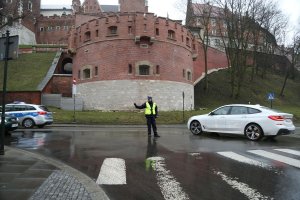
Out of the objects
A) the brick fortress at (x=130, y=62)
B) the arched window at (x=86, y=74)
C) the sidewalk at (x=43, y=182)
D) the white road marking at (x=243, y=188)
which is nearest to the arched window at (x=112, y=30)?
the brick fortress at (x=130, y=62)

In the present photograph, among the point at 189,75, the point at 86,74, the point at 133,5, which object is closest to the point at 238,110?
the point at 189,75

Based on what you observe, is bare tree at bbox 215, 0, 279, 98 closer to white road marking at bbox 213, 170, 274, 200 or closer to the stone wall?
the stone wall

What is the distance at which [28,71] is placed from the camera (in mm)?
49656

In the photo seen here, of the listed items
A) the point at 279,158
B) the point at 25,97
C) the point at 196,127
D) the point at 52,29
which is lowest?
the point at 279,158

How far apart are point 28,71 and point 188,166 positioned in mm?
44801

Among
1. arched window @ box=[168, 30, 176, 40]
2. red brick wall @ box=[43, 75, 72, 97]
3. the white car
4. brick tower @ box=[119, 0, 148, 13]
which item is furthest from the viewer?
brick tower @ box=[119, 0, 148, 13]

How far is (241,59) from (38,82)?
2896 cm

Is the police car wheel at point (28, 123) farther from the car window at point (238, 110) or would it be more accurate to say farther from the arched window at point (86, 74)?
the arched window at point (86, 74)

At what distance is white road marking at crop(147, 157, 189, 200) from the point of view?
19.8ft

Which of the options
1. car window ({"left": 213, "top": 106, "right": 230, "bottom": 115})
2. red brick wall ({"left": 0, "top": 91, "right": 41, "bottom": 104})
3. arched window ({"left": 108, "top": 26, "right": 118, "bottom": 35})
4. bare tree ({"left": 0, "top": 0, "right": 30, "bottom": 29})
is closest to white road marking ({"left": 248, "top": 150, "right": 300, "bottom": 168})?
car window ({"left": 213, "top": 106, "right": 230, "bottom": 115})

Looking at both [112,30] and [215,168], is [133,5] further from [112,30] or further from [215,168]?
[215,168]

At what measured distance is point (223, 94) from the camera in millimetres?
52281

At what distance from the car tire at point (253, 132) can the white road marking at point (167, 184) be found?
A: 6632mm

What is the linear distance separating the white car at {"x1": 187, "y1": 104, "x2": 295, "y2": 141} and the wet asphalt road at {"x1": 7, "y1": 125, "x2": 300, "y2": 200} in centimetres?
180
